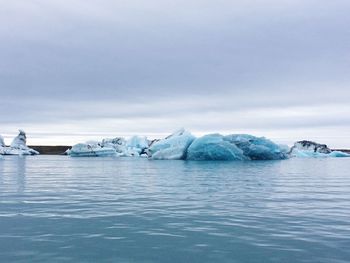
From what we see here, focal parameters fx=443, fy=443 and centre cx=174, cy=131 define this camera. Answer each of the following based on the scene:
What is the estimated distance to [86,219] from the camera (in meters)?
10.1

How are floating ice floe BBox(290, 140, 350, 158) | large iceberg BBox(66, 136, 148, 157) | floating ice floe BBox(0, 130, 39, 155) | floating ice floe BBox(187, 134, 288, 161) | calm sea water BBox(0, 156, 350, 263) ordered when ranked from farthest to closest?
1. floating ice floe BBox(0, 130, 39, 155)
2. floating ice floe BBox(290, 140, 350, 158)
3. large iceberg BBox(66, 136, 148, 157)
4. floating ice floe BBox(187, 134, 288, 161)
5. calm sea water BBox(0, 156, 350, 263)

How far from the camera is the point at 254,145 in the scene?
51.2 m

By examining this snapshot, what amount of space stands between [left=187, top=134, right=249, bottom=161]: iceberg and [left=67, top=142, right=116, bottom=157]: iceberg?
28906mm

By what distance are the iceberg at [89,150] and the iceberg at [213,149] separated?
28.9 meters

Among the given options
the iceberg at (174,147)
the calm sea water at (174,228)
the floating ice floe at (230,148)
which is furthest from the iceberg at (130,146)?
the calm sea water at (174,228)

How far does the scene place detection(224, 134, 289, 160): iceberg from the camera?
50250 millimetres

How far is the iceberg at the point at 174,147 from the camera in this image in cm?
5216

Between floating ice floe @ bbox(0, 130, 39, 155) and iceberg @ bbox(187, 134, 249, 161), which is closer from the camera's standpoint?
iceberg @ bbox(187, 134, 249, 161)

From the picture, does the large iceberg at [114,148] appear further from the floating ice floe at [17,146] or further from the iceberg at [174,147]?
the iceberg at [174,147]

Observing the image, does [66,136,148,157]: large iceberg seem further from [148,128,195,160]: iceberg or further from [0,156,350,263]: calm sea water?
[0,156,350,263]: calm sea water

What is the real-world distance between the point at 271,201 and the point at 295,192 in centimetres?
338

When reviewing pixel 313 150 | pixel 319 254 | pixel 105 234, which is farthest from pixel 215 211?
pixel 313 150

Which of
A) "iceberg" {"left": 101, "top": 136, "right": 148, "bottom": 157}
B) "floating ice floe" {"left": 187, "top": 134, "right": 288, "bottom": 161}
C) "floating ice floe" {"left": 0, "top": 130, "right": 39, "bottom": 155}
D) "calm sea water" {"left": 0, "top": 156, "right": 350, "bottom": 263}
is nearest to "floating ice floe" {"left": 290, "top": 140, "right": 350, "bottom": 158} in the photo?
"iceberg" {"left": 101, "top": 136, "right": 148, "bottom": 157}

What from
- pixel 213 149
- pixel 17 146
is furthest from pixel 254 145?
pixel 17 146
